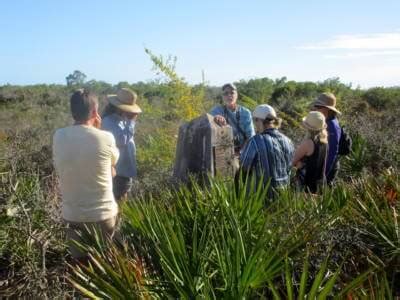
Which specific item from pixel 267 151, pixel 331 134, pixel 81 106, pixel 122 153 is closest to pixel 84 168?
pixel 81 106

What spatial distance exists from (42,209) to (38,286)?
1.04 m

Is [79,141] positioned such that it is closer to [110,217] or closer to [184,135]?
[110,217]

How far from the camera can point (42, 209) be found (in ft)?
15.7

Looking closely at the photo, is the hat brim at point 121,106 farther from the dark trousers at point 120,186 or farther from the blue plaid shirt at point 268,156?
the blue plaid shirt at point 268,156

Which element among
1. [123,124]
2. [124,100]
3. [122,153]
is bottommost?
[122,153]

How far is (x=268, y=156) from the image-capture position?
440 cm

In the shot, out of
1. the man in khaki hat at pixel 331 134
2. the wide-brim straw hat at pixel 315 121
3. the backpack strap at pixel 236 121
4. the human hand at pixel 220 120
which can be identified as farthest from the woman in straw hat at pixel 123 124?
the man in khaki hat at pixel 331 134

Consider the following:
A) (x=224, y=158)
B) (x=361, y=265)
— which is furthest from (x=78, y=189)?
(x=224, y=158)

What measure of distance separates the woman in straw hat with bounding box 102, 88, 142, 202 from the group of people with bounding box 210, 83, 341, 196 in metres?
1.27

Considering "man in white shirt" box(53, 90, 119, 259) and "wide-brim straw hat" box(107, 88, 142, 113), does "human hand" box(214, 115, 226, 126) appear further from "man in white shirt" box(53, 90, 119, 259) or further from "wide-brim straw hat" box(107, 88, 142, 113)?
"man in white shirt" box(53, 90, 119, 259)

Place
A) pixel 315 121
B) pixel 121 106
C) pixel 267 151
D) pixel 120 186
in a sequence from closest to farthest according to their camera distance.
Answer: pixel 267 151, pixel 315 121, pixel 121 106, pixel 120 186

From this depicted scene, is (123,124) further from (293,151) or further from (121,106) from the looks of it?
(293,151)

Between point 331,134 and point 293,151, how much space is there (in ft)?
2.91

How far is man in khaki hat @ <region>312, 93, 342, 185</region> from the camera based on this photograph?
17.2 feet
